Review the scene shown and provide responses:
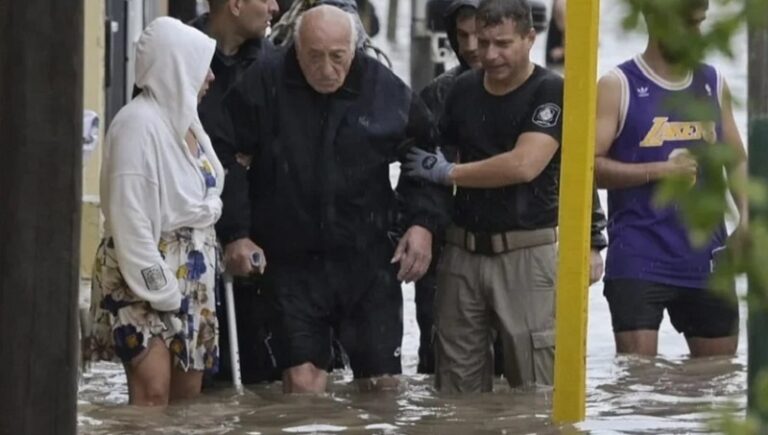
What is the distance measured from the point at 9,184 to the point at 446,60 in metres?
12.4

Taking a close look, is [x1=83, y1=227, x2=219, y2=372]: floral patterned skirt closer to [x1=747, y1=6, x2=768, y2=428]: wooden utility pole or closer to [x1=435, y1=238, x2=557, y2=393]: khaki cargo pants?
[x1=435, y1=238, x2=557, y2=393]: khaki cargo pants

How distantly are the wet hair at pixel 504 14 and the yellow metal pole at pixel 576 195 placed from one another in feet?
4.02

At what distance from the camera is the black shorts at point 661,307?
28.4 feet

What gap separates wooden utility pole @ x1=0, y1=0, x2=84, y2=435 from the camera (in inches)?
217

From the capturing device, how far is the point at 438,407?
8469 millimetres

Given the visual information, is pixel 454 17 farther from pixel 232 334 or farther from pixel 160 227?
pixel 160 227

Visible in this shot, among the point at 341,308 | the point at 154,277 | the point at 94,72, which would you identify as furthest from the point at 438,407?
the point at 94,72

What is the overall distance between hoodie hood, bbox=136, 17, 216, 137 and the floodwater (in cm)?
121

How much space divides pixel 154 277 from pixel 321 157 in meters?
1.05

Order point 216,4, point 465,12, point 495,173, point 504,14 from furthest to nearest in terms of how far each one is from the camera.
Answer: point 465,12 < point 216,4 < point 504,14 < point 495,173

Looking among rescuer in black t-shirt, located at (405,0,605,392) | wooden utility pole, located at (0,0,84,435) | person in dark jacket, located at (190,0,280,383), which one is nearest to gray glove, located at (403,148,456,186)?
rescuer in black t-shirt, located at (405,0,605,392)

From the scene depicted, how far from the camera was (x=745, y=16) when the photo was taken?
2.11 metres

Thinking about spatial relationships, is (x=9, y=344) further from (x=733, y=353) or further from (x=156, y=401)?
(x=733, y=353)

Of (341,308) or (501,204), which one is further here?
(341,308)
